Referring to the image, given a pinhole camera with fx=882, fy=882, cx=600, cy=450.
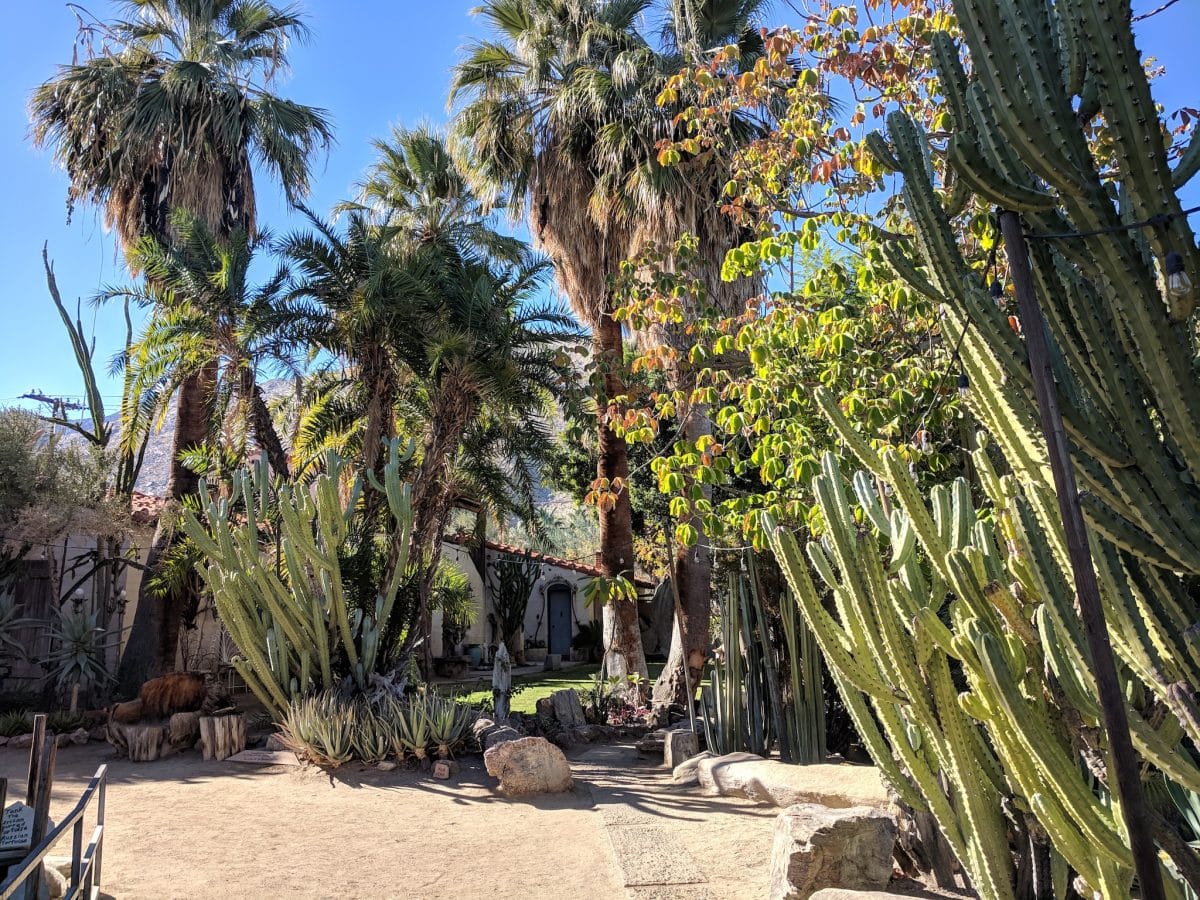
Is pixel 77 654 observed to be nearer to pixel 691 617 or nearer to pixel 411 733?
pixel 411 733

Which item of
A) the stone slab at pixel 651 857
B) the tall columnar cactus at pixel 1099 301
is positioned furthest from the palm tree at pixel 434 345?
the tall columnar cactus at pixel 1099 301

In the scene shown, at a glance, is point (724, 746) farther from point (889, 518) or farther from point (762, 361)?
point (889, 518)

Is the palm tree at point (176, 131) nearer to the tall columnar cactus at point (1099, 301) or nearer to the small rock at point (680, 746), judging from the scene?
the small rock at point (680, 746)

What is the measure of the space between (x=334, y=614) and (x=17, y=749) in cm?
431

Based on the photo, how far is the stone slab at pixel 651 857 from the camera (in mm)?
5625

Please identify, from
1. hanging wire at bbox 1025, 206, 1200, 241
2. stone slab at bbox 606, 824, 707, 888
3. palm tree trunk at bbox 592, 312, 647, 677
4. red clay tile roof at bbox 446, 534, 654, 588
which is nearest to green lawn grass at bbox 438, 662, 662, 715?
palm tree trunk at bbox 592, 312, 647, 677

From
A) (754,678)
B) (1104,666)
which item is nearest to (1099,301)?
(1104,666)

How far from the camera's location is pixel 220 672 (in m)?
15.4

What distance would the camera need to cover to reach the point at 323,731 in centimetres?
905

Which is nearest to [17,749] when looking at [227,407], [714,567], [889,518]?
[227,407]

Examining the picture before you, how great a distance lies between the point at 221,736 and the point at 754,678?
6.03 metres

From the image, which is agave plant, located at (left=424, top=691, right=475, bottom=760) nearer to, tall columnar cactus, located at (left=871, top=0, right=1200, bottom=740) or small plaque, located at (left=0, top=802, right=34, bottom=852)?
small plaque, located at (left=0, top=802, right=34, bottom=852)

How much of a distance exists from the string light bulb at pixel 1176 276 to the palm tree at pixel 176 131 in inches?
545

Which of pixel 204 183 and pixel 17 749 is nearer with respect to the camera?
pixel 17 749
